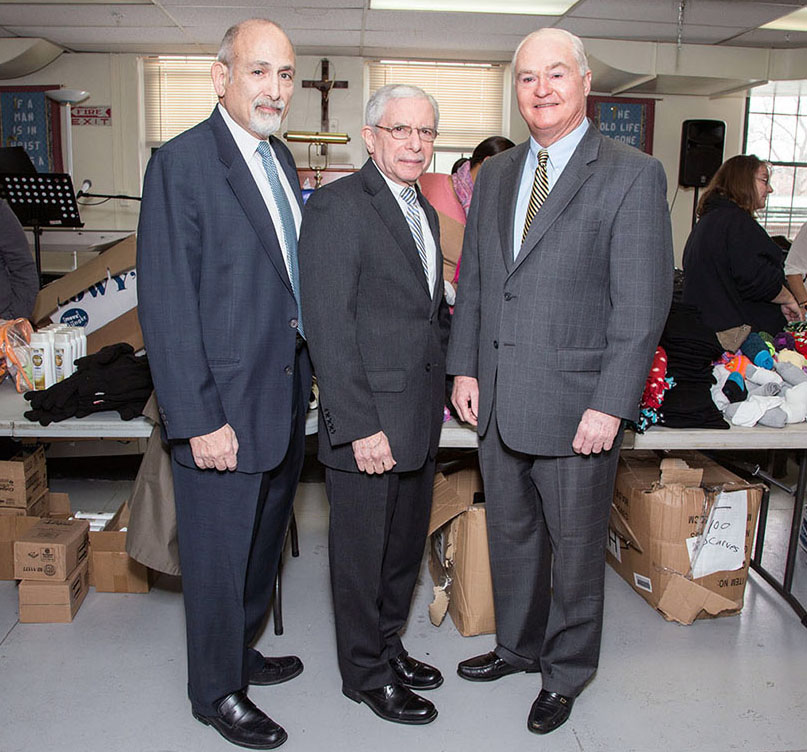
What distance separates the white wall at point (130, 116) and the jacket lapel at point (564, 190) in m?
6.52

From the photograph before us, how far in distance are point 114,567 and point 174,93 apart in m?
6.60

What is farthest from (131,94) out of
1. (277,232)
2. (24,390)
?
(277,232)

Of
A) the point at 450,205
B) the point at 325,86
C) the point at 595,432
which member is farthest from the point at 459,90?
the point at 595,432

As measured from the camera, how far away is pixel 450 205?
3.23 m

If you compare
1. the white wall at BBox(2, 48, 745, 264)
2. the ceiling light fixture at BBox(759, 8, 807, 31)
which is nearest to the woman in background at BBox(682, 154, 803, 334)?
the ceiling light fixture at BBox(759, 8, 807, 31)

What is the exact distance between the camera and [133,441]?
438 cm

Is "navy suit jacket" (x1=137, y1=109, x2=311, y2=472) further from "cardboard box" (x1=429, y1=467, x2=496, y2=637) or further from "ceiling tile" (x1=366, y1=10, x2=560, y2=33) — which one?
"ceiling tile" (x1=366, y1=10, x2=560, y2=33)

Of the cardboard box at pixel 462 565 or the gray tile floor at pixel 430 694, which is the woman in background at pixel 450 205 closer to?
the cardboard box at pixel 462 565

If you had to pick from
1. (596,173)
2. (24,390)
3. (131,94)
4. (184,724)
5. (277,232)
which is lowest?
(184,724)

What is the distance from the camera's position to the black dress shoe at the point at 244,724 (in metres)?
1.93

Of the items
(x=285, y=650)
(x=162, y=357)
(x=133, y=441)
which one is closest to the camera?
(x=162, y=357)

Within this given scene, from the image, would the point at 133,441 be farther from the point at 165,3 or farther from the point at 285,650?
the point at 165,3

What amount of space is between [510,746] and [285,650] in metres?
0.78

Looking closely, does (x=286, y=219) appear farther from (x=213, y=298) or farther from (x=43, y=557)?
(x=43, y=557)
